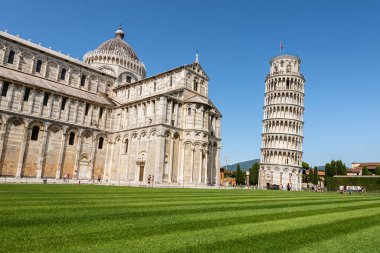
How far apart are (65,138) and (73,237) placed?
134ft

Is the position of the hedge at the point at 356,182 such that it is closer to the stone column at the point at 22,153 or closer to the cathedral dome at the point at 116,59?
the cathedral dome at the point at 116,59

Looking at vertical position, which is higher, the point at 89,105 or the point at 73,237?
the point at 89,105

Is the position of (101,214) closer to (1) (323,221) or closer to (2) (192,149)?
(1) (323,221)

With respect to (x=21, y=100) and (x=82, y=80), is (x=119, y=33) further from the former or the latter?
(x=21, y=100)

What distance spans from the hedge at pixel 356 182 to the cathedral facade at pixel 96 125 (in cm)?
3290

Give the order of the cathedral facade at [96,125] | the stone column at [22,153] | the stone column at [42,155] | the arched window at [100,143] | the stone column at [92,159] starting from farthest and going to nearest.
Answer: the arched window at [100,143] < the stone column at [92,159] < the stone column at [42,155] < the cathedral facade at [96,125] < the stone column at [22,153]

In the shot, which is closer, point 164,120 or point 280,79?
point 164,120

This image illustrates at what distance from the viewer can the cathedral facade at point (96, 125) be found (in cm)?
3928

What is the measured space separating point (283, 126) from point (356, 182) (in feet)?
68.6

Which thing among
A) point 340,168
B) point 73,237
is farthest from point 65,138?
point 340,168

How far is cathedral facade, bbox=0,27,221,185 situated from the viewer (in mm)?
39281

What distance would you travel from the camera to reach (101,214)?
→ 8.88 m

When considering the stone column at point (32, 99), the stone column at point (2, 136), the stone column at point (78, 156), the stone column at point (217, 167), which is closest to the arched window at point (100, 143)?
the stone column at point (78, 156)

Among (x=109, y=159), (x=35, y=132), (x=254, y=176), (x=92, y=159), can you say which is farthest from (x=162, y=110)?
(x=254, y=176)
